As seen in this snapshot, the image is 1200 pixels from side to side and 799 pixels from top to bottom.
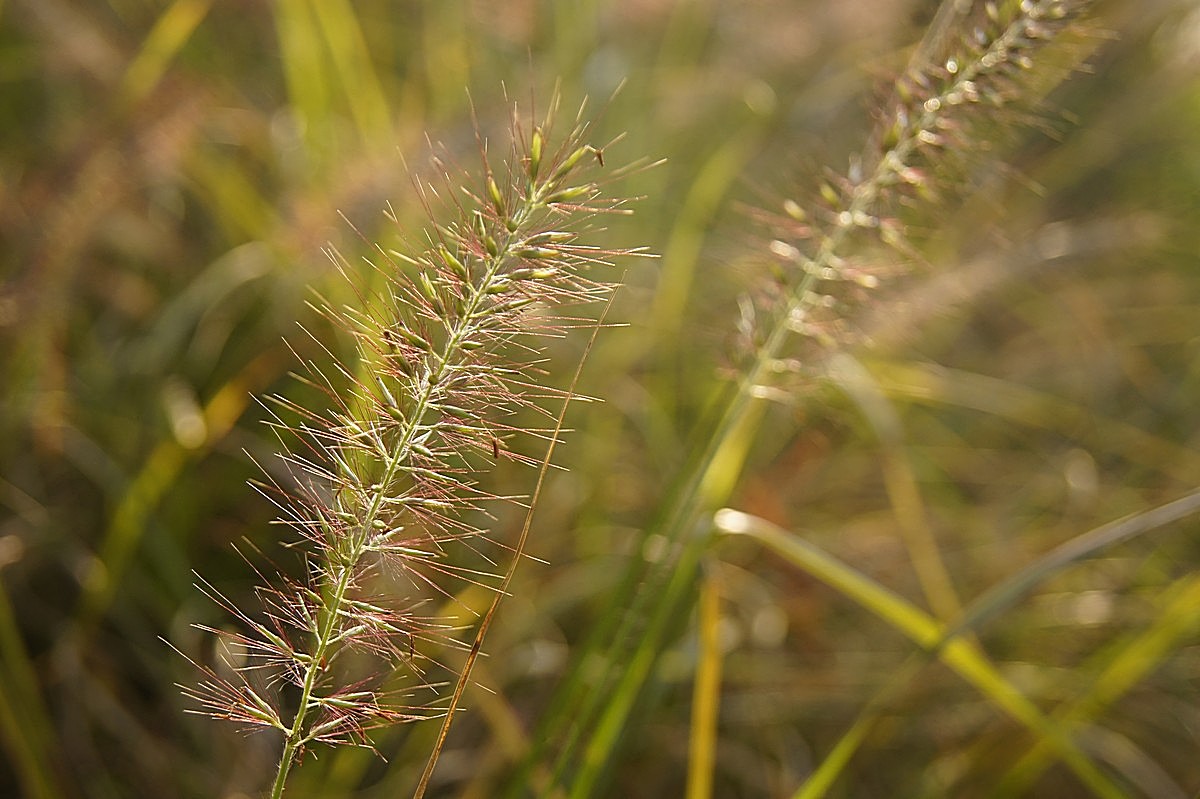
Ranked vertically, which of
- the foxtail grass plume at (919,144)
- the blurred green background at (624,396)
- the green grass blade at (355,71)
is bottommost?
the blurred green background at (624,396)

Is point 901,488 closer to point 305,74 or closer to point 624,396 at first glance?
point 624,396

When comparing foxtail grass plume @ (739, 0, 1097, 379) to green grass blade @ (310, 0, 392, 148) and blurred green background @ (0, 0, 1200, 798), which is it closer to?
blurred green background @ (0, 0, 1200, 798)

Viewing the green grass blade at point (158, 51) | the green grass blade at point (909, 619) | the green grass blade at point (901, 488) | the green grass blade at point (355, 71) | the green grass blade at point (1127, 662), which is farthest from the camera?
the green grass blade at point (355, 71)

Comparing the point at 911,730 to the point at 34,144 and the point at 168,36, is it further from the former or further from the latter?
the point at 34,144

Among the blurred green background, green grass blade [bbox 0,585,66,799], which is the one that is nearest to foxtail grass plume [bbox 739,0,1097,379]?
the blurred green background

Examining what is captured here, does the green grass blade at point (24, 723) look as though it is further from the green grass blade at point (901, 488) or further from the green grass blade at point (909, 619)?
the green grass blade at point (901, 488)

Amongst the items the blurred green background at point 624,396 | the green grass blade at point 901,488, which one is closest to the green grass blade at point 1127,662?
the blurred green background at point 624,396

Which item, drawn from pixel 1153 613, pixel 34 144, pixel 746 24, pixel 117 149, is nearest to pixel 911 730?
pixel 1153 613

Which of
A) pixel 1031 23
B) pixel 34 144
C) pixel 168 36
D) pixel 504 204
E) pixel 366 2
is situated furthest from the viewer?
pixel 366 2

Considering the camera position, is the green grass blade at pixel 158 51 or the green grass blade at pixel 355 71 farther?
the green grass blade at pixel 355 71
